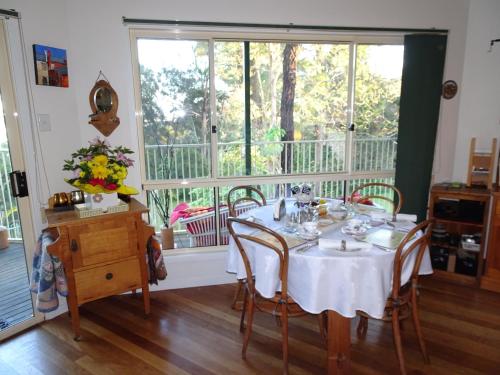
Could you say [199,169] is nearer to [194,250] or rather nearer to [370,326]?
[194,250]

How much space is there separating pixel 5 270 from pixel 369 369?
9.66ft

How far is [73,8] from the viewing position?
8.63 feet

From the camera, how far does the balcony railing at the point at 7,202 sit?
2.44 m

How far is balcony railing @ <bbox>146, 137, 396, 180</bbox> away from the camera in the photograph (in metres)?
3.09

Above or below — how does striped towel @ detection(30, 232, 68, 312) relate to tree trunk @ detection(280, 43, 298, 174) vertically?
below

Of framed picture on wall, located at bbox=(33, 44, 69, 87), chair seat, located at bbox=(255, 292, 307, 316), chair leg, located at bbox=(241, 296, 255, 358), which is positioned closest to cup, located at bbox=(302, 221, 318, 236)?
chair seat, located at bbox=(255, 292, 307, 316)

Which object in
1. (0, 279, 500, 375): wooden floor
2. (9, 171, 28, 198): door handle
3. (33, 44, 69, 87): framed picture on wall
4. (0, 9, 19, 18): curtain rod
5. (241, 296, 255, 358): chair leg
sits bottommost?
(0, 279, 500, 375): wooden floor

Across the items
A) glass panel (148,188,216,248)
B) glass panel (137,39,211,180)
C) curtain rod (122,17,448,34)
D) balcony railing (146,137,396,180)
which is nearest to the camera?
curtain rod (122,17,448,34)

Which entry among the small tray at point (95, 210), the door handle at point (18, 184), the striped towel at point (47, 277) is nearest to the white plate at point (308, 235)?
the small tray at point (95, 210)

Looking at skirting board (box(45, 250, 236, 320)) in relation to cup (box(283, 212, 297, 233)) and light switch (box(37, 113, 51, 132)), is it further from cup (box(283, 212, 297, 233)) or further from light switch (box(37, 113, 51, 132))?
light switch (box(37, 113, 51, 132))

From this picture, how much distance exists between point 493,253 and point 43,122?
377 centimetres

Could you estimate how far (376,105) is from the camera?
338 centimetres

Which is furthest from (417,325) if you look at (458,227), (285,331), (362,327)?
(458,227)

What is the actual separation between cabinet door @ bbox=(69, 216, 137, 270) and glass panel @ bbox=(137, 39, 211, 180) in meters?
0.67
